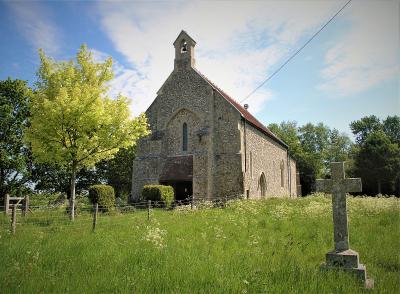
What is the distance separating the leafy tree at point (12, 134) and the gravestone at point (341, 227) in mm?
26744

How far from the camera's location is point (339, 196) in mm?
6391

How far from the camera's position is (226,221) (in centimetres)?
1185

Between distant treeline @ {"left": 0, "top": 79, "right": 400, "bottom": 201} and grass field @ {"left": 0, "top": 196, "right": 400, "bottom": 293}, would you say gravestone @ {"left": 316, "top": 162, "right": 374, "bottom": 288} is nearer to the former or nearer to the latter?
grass field @ {"left": 0, "top": 196, "right": 400, "bottom": 293}

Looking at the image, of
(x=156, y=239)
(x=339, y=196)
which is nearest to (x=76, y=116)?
(x=156, y=239)

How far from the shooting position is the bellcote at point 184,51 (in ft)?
82.7

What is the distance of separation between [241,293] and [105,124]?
1214 cm

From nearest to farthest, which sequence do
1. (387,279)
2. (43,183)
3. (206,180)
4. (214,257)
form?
(387,279), (214,257), (206,180), (43,183)

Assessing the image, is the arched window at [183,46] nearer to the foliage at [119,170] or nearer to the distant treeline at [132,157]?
the distant treeline at [132,157]

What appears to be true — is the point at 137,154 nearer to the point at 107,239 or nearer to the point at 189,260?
the point at 107,239

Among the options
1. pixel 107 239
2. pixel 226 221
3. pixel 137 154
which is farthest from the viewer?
pixel 137 154

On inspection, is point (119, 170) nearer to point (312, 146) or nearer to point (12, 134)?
point (12, 134)

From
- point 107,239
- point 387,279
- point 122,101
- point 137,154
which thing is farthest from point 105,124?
point 387,279

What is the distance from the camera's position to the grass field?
15.5 feet

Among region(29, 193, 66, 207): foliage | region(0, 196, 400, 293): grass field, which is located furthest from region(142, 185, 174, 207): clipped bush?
→ region(0, 196, 400, 293): grass field
